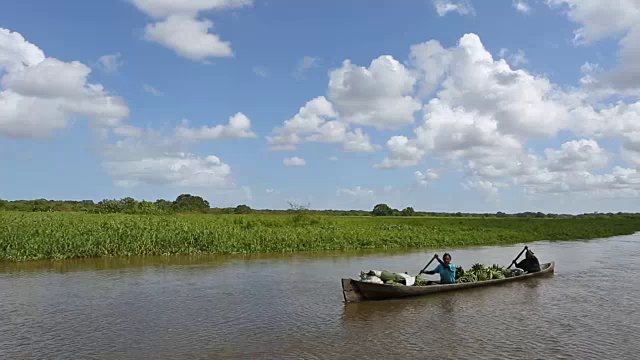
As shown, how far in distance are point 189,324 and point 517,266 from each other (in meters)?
15.3

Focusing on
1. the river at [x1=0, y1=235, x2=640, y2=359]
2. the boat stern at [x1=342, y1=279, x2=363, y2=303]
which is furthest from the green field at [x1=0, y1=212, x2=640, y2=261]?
the boat stern at [x1=342, y1=279, x2=363, y2=303]

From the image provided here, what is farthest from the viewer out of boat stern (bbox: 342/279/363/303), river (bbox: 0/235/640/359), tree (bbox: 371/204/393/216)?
tree (bbox: 371/204/393/216)

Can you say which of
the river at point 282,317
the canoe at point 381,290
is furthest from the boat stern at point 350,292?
the river at point 282,317

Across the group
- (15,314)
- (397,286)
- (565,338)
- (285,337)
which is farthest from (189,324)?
(565,338)

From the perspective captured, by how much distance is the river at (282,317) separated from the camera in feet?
37.2

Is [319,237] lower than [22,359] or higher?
higher

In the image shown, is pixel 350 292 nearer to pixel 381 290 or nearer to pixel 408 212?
pixel 381 290

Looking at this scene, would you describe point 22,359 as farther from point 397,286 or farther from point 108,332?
point 397,286

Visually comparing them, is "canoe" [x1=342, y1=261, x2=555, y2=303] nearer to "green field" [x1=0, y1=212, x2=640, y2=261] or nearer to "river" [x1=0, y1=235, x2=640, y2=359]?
"river" [x1=0, y1=235, x2=640, y2=359]

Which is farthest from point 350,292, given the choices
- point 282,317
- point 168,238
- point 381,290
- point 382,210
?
point 382,210

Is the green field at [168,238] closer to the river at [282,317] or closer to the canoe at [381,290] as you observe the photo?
the river at [282,317]

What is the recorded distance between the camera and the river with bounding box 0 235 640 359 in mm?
11344

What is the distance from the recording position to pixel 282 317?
566 inches

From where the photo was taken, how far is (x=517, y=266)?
22.8 metres
